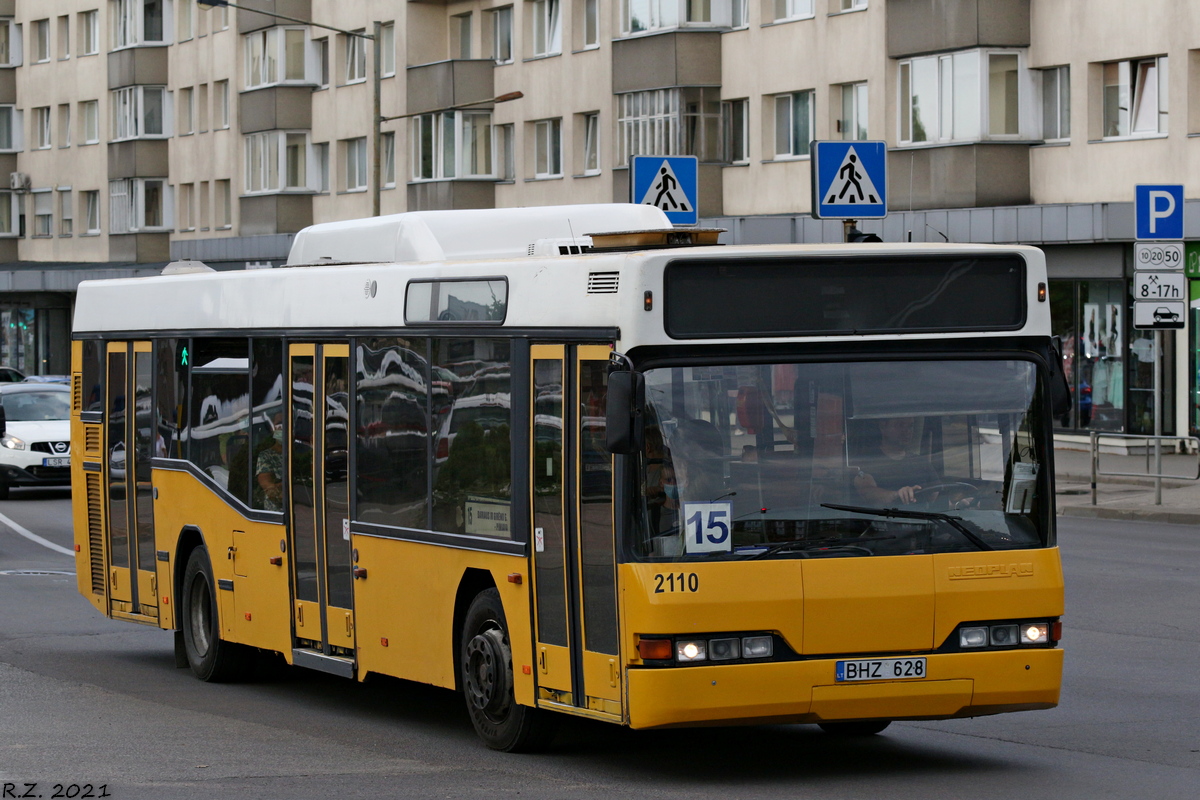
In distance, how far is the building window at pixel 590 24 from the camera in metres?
49.4

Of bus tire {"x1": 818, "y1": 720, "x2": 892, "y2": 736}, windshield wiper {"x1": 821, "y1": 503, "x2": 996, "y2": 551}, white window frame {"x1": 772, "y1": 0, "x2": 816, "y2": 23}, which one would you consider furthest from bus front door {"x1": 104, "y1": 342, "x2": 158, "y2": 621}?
white window frame {"x1": 772, "y1": 0, "x2": 816, "y2": 23}

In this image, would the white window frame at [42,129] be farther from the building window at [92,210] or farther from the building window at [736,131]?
the building window at [736,131]

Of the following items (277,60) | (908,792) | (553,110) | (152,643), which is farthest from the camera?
(277,60)

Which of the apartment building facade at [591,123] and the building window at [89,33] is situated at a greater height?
the building window at [89,33]

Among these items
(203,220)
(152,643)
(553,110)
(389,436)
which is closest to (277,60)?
(203,220)

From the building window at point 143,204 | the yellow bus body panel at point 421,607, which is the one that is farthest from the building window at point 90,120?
the yellow bus body panel at point 421,607

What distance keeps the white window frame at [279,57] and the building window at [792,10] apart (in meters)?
20.9

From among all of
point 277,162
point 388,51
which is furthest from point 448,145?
point 277,162

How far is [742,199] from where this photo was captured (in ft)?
148

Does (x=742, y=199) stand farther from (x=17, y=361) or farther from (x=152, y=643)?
(x=17, y=361)

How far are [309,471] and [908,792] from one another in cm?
443

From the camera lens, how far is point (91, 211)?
247 ft

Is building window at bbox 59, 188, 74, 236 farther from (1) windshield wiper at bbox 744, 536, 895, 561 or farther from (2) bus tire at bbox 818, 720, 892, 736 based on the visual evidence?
(1) windshield wiper at bbox 744, 536, 895, 561

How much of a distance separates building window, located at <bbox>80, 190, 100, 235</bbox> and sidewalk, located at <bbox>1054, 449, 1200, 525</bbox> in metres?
51.8
